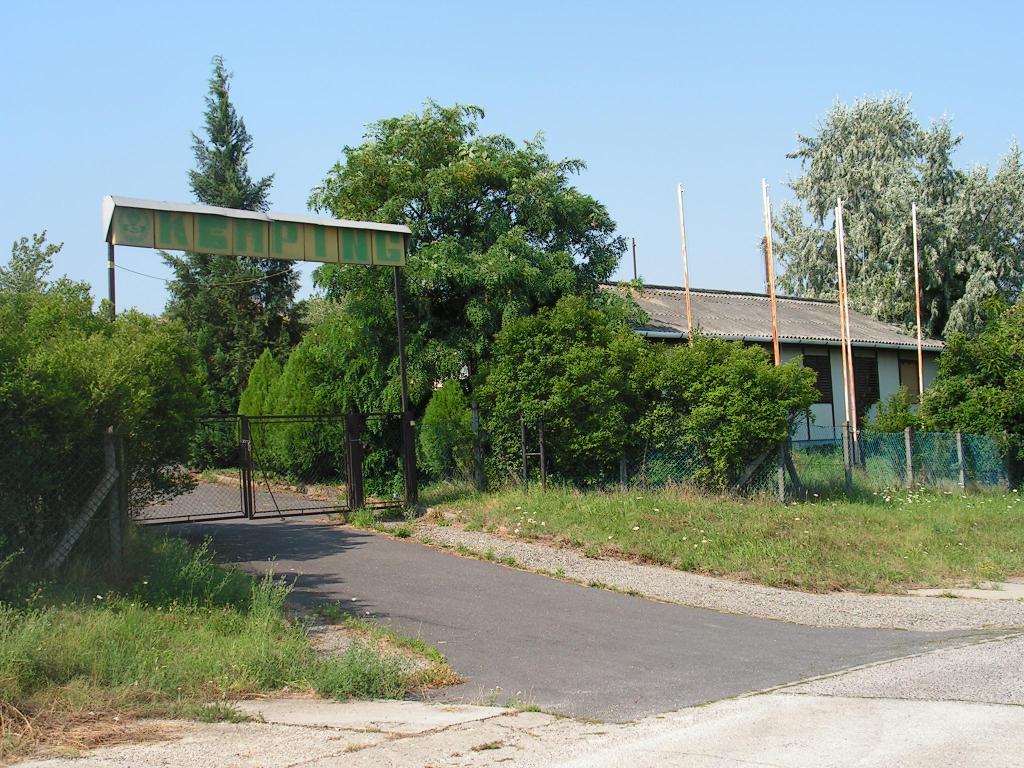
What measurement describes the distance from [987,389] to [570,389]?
13.1 meters

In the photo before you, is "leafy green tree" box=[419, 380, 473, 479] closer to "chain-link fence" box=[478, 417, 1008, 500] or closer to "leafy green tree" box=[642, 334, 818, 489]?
"chain-link fence" box=[478, 417, 1008, 500]

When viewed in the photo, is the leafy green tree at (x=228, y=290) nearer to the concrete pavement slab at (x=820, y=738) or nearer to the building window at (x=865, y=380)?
the building window at (x=865, y=380)

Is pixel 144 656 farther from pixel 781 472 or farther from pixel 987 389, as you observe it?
pixel 987 389

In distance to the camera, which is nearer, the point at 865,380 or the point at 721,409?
the point at 721,409

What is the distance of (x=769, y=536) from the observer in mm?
15430

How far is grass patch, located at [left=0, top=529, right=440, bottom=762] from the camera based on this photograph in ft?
21.7

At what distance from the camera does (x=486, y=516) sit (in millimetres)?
16531

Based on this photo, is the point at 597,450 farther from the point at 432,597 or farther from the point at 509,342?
the point at 432,597

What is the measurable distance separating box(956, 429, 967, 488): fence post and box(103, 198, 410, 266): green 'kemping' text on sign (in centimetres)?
1445

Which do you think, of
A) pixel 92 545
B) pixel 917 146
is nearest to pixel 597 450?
pixel 92 545

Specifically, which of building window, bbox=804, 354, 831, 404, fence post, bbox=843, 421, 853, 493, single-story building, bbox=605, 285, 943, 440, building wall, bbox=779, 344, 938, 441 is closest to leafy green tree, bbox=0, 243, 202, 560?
fence post, bbox=843, 421, 853, 493

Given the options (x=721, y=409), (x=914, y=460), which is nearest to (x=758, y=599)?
(x=721, y=409)

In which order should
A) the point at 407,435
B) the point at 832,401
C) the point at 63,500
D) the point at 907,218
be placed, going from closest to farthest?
the point at 63,500 → the point at 407,435 → the point at 832,401 → the point at 907,218

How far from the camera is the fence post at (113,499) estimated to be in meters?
10.1
